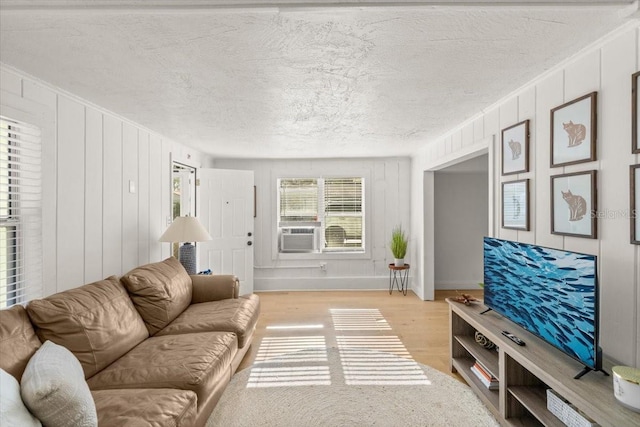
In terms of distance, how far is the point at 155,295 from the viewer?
2734 millimetres

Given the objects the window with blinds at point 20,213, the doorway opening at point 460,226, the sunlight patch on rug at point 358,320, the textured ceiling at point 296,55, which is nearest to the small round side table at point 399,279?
the doorway opening at point 460,226

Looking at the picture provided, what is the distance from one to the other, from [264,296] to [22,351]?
12.6 ft

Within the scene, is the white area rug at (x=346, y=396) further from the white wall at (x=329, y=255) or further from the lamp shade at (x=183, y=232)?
the white wall at (x=329, y=255)

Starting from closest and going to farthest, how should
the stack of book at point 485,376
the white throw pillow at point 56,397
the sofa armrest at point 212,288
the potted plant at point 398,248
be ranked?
1. the white throw pillow at point 56,397
2. the stack of book at point 485,376
3. the sofa armrest at point 212,288
4. the potted plant at point 398,248

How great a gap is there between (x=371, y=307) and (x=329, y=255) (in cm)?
131

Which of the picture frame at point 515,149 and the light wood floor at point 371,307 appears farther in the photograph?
the light wood floor at point 371,307

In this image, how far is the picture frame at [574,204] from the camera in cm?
182

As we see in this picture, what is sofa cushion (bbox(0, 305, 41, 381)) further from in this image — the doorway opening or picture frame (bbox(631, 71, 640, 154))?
the doorway opening

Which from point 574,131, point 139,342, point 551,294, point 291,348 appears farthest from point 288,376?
point 574,131

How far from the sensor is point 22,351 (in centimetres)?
166

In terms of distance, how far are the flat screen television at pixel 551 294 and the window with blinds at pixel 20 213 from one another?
3.17 m

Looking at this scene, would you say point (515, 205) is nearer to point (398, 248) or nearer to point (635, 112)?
point (635, 112)

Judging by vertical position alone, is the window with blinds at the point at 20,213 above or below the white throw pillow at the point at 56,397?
above

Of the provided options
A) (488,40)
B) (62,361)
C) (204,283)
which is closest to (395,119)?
(488,40)
